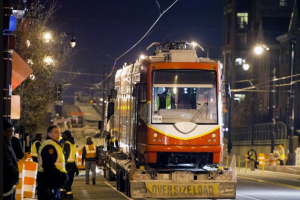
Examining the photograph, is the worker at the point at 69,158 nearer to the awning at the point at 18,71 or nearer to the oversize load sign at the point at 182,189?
the oversize load sign at the point at 182,189

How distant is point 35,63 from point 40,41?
1108 millimetres

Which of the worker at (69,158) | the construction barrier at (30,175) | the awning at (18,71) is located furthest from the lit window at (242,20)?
the awning at (18,71)

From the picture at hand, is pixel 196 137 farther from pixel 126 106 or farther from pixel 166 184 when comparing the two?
pixel 126 106

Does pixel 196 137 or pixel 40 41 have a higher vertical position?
pixel 40 41

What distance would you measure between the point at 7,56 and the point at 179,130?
5560 mm

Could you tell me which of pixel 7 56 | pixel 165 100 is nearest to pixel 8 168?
pixel 7 56

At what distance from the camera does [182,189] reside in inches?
704

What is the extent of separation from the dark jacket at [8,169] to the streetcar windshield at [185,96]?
7957 millimetres

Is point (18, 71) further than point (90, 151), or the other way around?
point (90, 151)

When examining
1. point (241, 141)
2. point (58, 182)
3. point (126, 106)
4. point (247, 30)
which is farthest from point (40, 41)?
point (247, 30)

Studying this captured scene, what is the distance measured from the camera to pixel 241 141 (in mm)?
71875

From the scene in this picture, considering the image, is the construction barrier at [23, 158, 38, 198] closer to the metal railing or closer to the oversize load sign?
the oversize load sign

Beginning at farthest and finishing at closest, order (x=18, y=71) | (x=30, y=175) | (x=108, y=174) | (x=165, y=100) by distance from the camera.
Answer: (x=108, y=174) → (x=30, y=175) → (x=165, y=100) → (x=18, y=71)

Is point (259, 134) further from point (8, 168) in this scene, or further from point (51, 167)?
point (8, 168)
